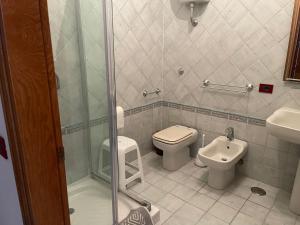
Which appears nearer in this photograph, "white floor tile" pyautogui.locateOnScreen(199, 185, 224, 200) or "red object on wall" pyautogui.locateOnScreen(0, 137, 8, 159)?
"red object on wall" pyautogui.locateOnScreen(0, 137, 8, 159)

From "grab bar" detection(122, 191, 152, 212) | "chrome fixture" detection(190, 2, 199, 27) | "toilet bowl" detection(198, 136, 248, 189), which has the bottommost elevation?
"grab bar" detection(122, 191, 152, 212)

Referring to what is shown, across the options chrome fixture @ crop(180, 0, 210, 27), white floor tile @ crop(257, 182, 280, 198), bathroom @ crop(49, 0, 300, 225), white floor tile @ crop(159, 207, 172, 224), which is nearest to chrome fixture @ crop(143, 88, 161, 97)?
bathroom @ crop(49, 0, 300, 225)

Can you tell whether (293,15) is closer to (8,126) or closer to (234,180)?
(234,180)

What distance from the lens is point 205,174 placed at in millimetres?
2584

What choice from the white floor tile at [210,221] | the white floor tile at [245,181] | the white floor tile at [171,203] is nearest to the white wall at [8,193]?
the white floor tile at [171,203]

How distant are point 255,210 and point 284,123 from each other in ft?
2.63

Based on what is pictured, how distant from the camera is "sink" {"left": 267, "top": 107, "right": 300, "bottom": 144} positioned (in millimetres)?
1712

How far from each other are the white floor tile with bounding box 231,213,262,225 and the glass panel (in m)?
1.10

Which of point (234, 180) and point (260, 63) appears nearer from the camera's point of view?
point (260, 63)

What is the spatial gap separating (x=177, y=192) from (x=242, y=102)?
112 cm

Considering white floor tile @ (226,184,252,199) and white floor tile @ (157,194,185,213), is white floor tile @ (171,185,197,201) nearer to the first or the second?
white floor tile @ (157,194,185,213)

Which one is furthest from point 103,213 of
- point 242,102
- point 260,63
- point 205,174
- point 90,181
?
point 260,63

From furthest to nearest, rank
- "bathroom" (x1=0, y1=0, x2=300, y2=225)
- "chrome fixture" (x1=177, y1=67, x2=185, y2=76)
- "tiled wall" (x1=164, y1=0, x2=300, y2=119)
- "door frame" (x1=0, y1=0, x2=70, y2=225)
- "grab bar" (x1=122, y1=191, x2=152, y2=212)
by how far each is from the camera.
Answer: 1. "chrome fixture" (x1=177, y1=67, x2=185, y2=76)
2. "tiled wall" (x1=164, y1=0, x2=300, y2=119)
3. "grab bar" (x1=122, y1=191, x2=152, y2=212)
4. "bathroom" (x1=0, y1=0, x2=300, y2=225)
5. "door frame" (x1=0, y1=0, x2=70, y2=225)

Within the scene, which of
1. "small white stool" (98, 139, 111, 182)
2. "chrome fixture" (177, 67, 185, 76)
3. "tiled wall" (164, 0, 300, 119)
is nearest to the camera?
"small white stool" (98, 139, 111, 182)
